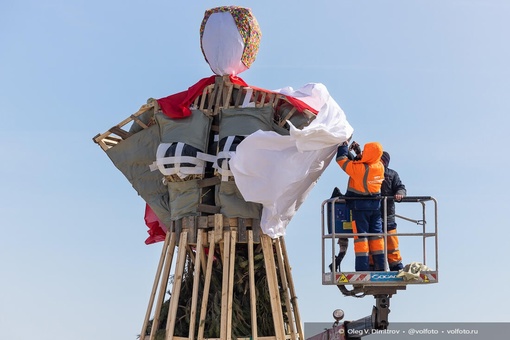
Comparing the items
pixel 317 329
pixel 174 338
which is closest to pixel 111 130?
pixel 174 338

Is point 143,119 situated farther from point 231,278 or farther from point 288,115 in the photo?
point 231,278

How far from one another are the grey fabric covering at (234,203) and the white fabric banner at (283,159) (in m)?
0.36

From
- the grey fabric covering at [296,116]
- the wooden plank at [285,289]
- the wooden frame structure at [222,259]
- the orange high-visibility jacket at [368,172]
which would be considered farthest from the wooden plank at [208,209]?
the orange high-visibility jacket at [368,172]

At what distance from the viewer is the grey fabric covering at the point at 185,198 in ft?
66.7

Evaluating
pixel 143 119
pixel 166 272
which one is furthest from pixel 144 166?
pixel 166 272

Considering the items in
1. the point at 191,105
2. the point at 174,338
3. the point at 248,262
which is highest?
the point at 191,105

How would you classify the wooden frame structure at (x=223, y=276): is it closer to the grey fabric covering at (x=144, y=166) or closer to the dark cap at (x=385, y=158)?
the grey fabric covering at (x=144, y=166)

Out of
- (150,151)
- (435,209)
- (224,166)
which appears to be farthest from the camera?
(150,151)

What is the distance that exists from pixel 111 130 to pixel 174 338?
165 inches

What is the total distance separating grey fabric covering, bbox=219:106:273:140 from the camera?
65.6 feet

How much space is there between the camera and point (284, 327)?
66.6ft

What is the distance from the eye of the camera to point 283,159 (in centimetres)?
1911

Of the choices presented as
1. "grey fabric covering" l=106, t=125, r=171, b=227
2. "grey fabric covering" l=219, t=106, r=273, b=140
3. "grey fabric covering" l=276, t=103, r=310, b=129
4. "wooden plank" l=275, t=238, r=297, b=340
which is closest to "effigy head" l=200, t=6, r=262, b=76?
"grey fabric covering" l=219, t=106, r=273, b=140

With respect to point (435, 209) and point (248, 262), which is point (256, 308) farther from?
point (435, 209)
